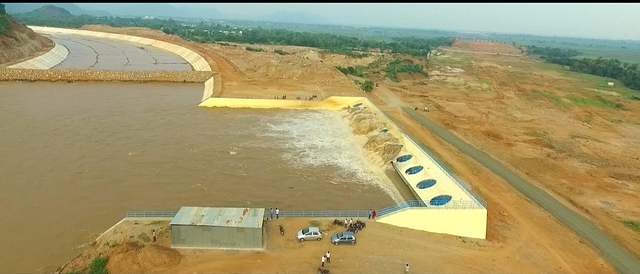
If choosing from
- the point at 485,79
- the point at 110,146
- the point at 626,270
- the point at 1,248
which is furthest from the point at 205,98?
the point at 485,79

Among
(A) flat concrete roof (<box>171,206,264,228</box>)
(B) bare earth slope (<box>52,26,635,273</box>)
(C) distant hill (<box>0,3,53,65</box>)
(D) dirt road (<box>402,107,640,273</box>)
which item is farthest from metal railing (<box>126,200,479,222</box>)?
(C) distant hill (<box>0,3,53,65</box>)

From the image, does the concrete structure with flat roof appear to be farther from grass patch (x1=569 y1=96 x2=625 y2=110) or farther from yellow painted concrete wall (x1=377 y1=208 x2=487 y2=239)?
grass patch (x1=569 y1=96 x2=625 y2=110)

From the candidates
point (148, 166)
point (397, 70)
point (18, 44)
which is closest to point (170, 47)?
point (18, 44)

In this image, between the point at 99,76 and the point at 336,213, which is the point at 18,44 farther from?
the point at 336,213

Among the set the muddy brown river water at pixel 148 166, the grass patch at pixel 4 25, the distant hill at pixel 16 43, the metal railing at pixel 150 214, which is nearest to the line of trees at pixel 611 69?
the muddy brown river water at pixel 148 166

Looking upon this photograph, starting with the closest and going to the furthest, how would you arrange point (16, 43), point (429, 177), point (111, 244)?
point (111, 244) < point (429, 177) < point (16, 43)

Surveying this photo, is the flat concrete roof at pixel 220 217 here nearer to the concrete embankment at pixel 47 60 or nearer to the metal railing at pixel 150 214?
the metal railing at pixel 150 214

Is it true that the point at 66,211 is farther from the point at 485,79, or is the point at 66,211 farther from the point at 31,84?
the point at 485,79

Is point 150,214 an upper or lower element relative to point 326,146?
lower
